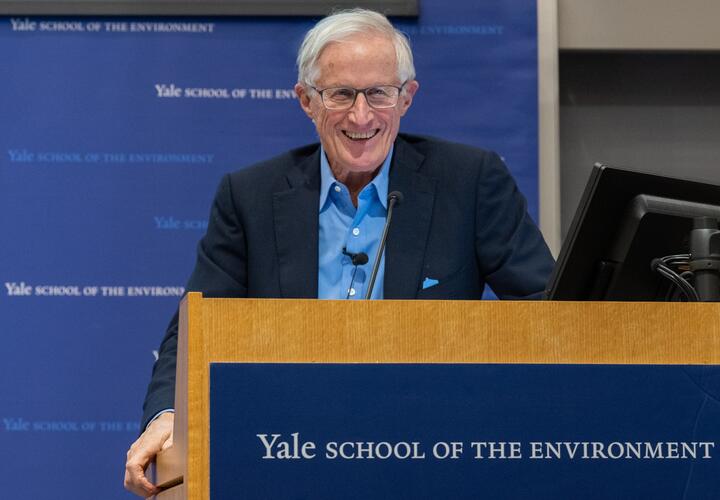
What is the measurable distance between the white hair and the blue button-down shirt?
0.20 m

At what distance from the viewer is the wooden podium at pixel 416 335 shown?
1452mm

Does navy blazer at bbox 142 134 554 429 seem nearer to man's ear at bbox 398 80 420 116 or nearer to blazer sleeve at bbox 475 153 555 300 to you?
blazer sleeve at bbox 475 153 555 300

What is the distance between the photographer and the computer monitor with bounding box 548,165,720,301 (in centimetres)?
177

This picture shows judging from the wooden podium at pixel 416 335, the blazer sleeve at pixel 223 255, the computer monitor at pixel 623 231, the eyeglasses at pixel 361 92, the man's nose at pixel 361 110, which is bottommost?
the wooden podium at pixel 416 335

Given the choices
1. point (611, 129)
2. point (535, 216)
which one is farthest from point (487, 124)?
point (611, 129)

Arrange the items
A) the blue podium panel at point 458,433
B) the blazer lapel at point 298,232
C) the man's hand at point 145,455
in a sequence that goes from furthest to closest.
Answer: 1. the blazer lapel at point 298,232
2. the man's hand at point 145,455
3. the blue podium panel at point 458,433

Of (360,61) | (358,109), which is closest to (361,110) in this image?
(358,109)

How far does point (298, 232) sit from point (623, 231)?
3.05 ft

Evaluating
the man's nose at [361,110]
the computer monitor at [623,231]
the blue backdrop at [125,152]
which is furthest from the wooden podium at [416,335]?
the blue backdrop at [125,152]

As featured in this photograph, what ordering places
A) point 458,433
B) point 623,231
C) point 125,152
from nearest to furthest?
point 458,433 → point 623,231 → point 125,152

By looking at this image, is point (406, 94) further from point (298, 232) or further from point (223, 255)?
point (223, 255)

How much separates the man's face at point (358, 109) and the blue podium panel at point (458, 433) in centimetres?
123

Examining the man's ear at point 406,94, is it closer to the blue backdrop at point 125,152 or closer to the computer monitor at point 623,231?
the computer monitor at point 623,231

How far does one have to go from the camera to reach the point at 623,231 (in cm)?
180
